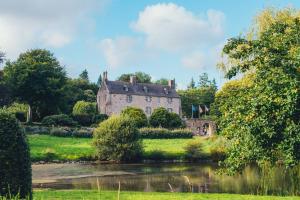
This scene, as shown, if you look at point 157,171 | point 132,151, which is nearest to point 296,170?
point 157,171

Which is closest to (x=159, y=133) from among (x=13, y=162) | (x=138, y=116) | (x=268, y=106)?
(x=138, y=116)

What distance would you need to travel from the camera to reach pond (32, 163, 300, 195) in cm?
2136

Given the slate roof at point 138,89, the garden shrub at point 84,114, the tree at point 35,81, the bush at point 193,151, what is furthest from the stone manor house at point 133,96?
the bush at point 193,151

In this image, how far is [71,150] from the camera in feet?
136

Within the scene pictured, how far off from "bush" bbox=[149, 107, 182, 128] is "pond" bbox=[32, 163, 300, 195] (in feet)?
101

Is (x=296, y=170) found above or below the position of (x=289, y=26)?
below

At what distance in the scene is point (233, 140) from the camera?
17453 millimetres

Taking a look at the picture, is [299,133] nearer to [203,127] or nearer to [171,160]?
[171,160]

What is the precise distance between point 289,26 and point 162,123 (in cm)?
4962

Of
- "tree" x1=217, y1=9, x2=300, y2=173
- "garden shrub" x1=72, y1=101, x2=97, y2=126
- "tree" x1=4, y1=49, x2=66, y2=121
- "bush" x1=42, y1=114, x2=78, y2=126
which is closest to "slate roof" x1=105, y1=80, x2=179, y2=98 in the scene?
"garden shrub" x1=72, y1=101, x2=97, y2=126

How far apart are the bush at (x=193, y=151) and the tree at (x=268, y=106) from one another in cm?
2493

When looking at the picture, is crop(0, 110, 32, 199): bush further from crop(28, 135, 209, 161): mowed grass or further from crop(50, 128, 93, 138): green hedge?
crop(50, 128, 93, 138): green hedge

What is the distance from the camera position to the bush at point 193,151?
43.2m

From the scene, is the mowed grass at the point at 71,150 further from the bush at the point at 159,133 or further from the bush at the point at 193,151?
the bush at the point at 159,133
